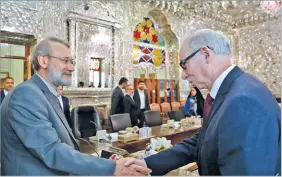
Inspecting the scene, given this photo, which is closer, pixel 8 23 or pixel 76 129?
pixel 76 129

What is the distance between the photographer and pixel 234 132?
89cm

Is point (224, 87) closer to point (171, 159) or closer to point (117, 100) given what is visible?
point (171, 159)

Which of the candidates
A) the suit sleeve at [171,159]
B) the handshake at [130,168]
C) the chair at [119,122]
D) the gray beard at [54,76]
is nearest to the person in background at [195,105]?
the chair at [119,122]

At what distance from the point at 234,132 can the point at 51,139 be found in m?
0.82

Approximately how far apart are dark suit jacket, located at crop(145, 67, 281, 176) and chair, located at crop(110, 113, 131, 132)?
2518 mm

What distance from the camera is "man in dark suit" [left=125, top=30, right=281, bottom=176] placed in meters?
0.87

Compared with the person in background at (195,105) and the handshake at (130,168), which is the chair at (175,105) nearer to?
the person in background at (195,105)

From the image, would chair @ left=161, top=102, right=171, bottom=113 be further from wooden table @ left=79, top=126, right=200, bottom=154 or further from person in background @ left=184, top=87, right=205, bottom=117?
wooden table @ left=79, top=126, right=200, bottom=154

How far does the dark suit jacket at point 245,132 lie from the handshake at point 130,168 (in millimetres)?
473

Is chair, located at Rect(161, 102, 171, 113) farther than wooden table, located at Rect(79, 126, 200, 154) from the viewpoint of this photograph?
Yes

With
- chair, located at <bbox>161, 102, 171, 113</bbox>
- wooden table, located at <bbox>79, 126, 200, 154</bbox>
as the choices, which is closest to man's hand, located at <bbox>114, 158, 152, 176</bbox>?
wooden table, located at <bbox>79, 126, 200, 154</bbox>

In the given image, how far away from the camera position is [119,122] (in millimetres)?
3574

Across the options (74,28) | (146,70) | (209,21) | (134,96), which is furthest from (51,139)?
(209,21)

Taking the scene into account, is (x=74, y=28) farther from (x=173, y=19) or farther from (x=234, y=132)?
(x=234, y=132)
